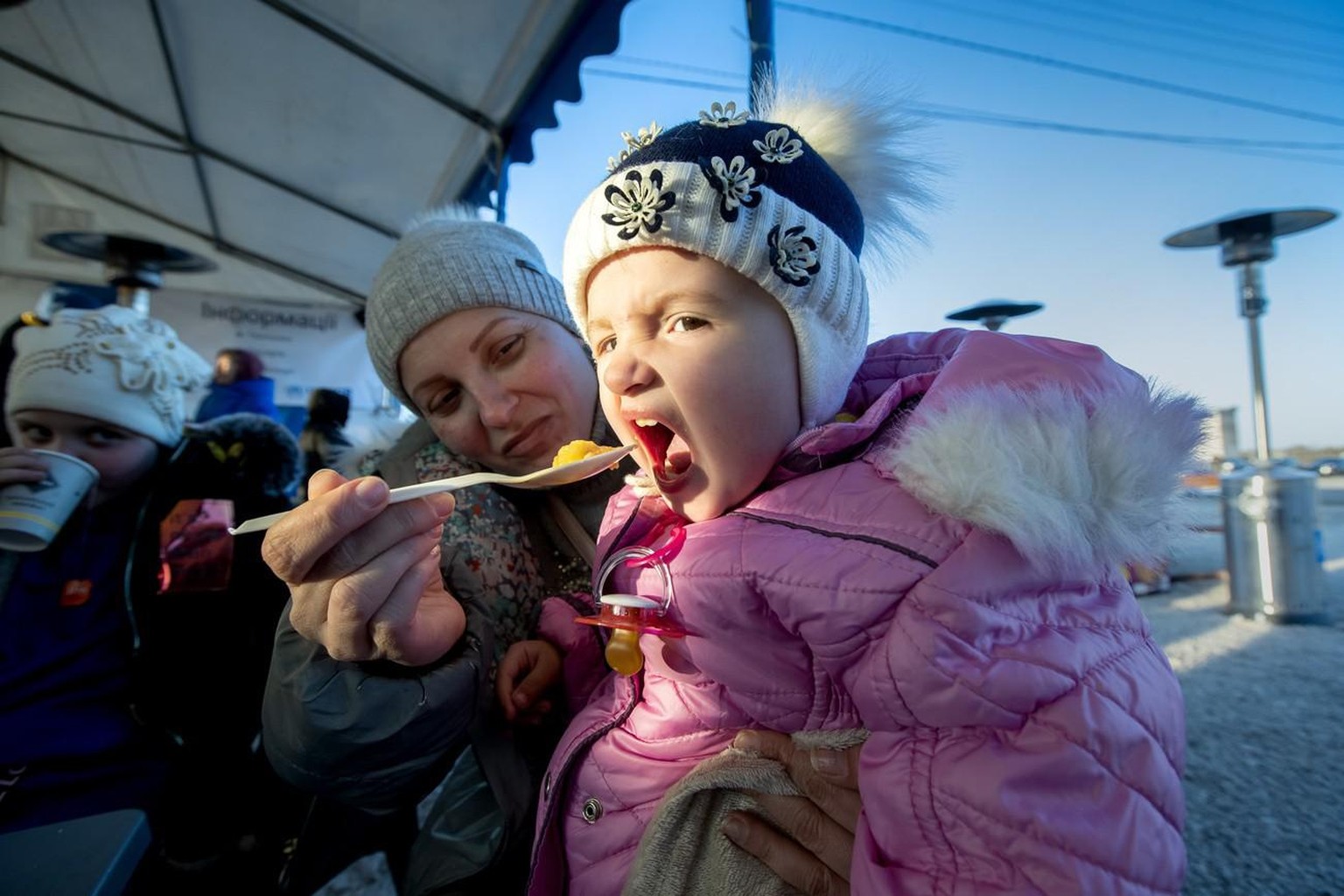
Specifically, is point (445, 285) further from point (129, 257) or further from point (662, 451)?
point (129, 257)

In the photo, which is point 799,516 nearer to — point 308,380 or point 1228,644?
point 1228,644

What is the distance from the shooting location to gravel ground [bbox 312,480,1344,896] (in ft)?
Result: 4.13

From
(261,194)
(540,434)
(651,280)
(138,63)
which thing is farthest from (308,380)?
(651,280)

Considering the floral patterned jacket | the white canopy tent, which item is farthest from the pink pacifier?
the white canopy tent

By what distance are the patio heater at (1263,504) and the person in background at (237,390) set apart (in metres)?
4.85

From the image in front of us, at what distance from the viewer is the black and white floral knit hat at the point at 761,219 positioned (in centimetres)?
82

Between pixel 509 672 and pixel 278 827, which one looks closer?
pixel 509 672

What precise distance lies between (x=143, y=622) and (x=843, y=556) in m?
1.84

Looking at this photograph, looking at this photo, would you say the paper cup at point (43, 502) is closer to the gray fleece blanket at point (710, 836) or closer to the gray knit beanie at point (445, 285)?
the gray knit beanie at point (445, 285)

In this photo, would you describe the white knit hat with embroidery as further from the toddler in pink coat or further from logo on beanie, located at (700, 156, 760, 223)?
logo on beanie, located at (700, 156, 760, 223)

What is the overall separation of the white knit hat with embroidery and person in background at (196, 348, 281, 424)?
1.93 metres

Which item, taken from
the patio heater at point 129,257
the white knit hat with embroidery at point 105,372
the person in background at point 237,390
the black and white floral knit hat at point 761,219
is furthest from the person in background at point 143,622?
the patio heater at point 129,257

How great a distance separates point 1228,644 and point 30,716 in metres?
3.76

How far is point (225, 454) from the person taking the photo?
188cm
